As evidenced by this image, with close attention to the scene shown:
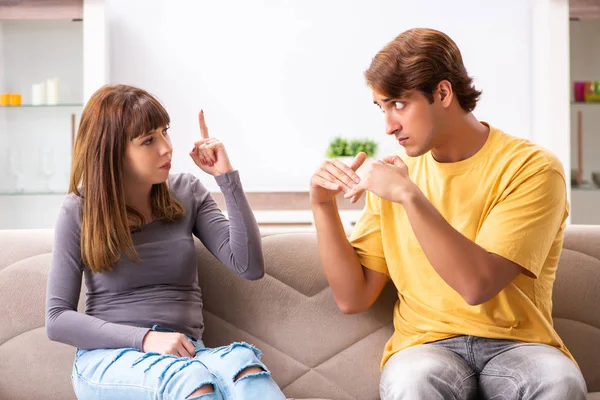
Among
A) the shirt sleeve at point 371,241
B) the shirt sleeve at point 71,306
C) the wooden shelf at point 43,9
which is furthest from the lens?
the wooden shelf at point 43,9

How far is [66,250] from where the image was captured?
5.72 feet

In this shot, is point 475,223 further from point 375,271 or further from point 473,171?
point 375,271

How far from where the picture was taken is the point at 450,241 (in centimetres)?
151

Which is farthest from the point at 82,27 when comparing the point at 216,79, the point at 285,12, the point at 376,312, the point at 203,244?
the point at 376,312

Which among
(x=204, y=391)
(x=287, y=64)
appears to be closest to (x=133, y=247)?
(x=204, y=391)

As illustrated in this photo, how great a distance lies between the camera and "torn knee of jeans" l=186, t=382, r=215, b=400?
150 centimetres

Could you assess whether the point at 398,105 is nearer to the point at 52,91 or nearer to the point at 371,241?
the point at 371,241

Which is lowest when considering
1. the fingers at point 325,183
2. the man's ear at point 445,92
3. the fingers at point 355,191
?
the fingers at point 355,191

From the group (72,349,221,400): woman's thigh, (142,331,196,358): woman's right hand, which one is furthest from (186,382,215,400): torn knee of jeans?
(142,331,196,358): woman's right hand

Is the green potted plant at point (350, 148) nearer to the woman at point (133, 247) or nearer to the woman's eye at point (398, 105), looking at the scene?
the woman at point (133, 247)

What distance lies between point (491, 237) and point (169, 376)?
72cm

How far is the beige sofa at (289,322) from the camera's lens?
1857 mm

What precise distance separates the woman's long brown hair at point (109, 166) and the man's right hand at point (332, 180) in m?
0.37

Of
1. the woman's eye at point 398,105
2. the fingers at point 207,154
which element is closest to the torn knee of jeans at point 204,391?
the fingers at point 207,154
